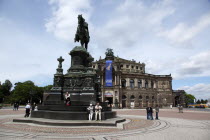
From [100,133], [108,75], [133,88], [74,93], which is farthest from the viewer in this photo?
[133,88]

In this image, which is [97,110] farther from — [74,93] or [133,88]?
[133,88]

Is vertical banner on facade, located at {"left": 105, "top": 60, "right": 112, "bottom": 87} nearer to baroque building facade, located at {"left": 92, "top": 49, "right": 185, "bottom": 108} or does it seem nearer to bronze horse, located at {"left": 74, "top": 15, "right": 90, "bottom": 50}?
baroque building facade, located at {"left": 92, "top": 49, "right": 185, "bottom": 108}

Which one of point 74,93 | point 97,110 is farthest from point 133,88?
point 97,110

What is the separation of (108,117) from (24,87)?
226 feet

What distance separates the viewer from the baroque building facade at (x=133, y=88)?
55.1 meters

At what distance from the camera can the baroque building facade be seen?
5506 centimetres

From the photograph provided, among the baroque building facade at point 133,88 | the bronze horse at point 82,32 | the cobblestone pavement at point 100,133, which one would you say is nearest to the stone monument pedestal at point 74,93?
the bronze horse at point 82,32

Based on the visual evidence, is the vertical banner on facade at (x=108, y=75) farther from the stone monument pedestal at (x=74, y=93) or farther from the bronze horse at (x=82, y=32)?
the stone monument pedestal at (x=74, y=93)

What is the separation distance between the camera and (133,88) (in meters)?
59.7

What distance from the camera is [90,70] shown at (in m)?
14.5

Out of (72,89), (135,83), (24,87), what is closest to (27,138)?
(72,89)

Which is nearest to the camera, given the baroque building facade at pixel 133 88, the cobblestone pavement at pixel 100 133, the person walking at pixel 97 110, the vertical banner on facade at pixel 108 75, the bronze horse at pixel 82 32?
the cobblestone pavement at pixel 100 133

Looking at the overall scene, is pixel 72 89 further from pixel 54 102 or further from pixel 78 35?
pixel 78 35

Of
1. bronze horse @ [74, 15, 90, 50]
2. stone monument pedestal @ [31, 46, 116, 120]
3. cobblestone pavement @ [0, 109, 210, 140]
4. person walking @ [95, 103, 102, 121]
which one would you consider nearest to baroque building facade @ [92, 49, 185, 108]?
bronze horse @ [74, 15, 90, 50]
